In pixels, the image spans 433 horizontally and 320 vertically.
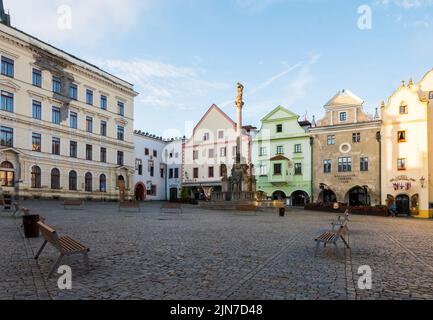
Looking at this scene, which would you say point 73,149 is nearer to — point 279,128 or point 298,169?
point 279,128

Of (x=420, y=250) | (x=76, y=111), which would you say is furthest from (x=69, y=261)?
(x=76, y=111)

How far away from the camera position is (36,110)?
132 feet

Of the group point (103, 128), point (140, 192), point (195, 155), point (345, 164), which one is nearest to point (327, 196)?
point (345, 164)

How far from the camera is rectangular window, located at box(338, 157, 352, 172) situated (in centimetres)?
4344

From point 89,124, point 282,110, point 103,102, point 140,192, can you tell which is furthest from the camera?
point 140,192

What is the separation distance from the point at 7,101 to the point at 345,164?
118 ft

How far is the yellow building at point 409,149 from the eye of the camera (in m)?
38.5

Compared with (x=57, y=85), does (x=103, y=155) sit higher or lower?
lower

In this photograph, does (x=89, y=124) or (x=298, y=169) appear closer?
(x=89, y=124)

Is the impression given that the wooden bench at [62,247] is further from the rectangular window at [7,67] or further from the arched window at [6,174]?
the rectangular window at [7,67]

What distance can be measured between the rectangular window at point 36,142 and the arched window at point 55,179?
285 cm
